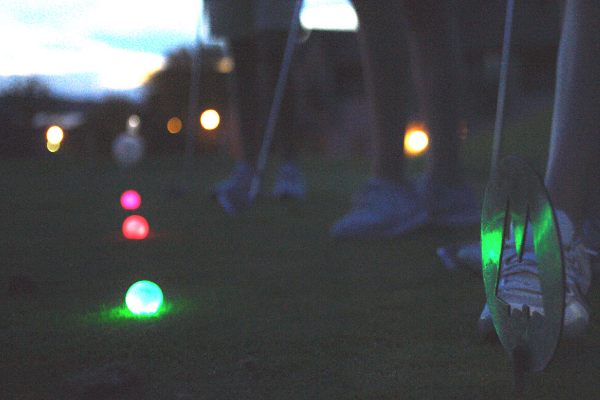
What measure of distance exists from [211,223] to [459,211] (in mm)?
1315

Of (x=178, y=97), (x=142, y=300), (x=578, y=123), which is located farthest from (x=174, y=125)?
(x=578, y=123)

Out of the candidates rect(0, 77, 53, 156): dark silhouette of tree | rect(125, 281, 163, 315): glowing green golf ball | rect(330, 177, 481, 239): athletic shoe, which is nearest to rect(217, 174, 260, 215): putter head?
rect(330, 177, 481, 239): athletic shoe

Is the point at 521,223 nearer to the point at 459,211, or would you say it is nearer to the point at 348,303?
the point at 348,303

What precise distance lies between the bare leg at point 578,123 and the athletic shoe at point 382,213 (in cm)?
132

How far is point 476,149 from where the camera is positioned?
10.5 meters

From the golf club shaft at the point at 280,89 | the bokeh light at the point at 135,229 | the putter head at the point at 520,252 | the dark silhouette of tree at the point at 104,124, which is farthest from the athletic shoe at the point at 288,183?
the dark silhouette of tree at the point at 104,124

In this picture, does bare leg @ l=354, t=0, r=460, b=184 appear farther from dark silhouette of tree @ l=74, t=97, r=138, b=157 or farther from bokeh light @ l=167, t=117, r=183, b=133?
bokeh light @ l=167, t=117, r=183, b=133

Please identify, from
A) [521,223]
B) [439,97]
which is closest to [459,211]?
[439,97]

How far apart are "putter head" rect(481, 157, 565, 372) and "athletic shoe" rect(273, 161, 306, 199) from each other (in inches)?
122

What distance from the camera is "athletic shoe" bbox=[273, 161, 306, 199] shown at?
167 inches

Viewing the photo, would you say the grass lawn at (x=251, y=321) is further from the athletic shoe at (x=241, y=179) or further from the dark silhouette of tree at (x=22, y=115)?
the dark silhouette of tree at (x=22, y=115)

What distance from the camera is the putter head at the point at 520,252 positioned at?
0.91m

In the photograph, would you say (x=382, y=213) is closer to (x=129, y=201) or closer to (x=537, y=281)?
(x=537, y=281)

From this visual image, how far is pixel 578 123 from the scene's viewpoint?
140cm
